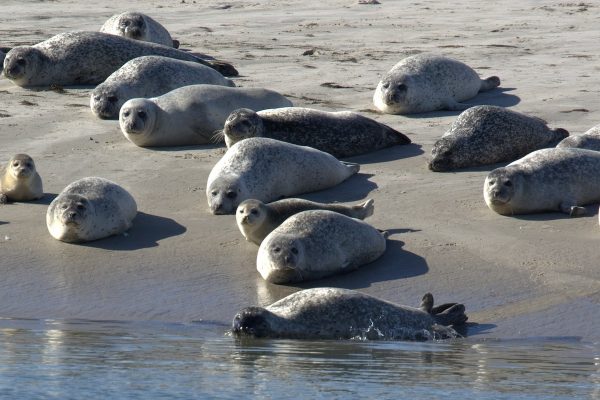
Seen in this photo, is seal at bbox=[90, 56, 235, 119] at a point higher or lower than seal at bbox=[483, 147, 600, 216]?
lower

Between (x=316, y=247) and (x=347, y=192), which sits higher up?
(x=316, y=247)

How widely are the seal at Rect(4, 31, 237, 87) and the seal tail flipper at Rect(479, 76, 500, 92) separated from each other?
239 centimetres

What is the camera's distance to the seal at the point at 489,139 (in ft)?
30.3

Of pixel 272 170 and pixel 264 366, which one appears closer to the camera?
pixel 264 366

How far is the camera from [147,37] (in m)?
13.9

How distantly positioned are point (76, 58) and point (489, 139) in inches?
180

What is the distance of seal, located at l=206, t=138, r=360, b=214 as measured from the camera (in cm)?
865

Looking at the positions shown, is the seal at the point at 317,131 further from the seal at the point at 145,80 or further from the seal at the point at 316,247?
the seal at the point at 316,247

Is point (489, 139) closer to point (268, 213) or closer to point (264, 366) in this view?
point (268, 213)

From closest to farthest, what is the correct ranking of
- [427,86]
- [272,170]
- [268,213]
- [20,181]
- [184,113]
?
[268,213] < [20,181] < [272,170] < [184,113] < [427,86]

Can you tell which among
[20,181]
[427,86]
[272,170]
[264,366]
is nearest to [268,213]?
[272,170]

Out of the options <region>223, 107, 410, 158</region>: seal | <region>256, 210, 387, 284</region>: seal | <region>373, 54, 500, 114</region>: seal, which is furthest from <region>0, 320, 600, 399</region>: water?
<region>373, 54, 500, 114</region>: seal

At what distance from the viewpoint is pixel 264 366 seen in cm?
546

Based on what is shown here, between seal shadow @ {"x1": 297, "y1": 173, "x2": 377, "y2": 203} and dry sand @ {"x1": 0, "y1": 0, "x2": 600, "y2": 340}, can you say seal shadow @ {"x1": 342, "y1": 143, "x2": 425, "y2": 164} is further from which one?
seal shadow @ {"x1": 297, "y1": 173, "x2": 377, "y2": 203}
